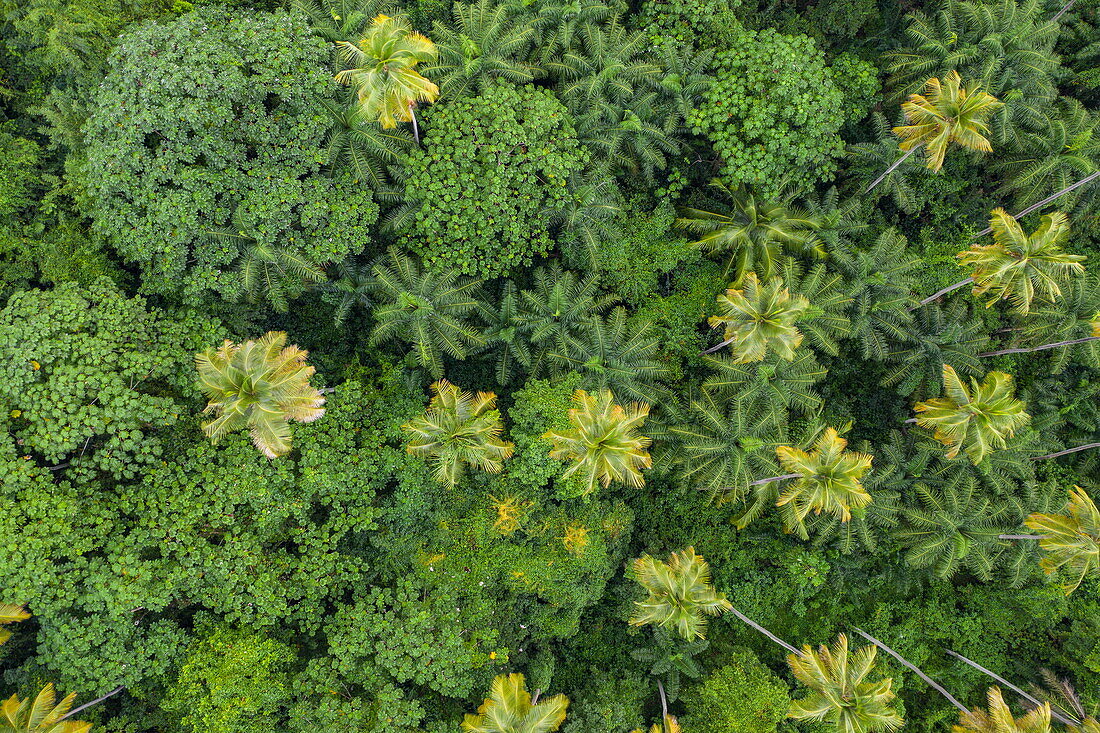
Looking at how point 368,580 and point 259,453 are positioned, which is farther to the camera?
point 368,580

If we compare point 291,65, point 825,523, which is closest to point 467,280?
point 291,65

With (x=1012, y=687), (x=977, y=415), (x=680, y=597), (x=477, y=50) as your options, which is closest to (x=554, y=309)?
(x=477, y=50)

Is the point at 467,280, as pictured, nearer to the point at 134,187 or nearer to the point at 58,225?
the point at 134,187

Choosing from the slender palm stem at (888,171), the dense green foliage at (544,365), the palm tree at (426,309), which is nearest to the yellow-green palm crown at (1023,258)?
the dense green foliage at (544,365)

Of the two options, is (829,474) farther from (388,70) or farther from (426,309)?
(388,70)

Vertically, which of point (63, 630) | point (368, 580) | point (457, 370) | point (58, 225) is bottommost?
point (368, 580)

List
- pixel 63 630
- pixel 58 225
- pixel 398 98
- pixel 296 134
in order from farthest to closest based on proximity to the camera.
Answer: pixel 58 225 < pixel 296 134 < pixel 63 630 < pixel 398 98

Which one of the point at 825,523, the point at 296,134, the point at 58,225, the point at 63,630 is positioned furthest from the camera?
the point at 825,523

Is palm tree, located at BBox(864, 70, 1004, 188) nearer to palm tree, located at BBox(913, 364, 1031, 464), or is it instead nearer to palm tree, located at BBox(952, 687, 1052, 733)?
palm tree, located at BBox(913, 364, 1031, 464)
